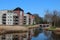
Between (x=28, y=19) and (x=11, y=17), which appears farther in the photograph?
(x=28, y=19)

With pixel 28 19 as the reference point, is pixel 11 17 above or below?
above

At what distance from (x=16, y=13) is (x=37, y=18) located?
4257 centimetres

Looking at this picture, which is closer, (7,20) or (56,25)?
(56,25)

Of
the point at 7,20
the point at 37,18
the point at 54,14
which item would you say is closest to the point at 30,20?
the point at 37,18

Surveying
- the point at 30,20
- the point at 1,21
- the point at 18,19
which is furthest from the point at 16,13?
the point at 30,20

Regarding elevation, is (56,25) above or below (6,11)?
below

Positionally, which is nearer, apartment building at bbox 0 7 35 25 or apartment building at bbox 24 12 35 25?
apartment building at bbox 0 7 35 25

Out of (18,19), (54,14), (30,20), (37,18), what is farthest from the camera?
(37,18)

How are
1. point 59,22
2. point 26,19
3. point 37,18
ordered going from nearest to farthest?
1. point 59,22
2. point 26,19
3. point 37,18

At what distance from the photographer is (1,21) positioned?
390 feet

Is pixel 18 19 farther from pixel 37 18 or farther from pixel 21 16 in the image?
pixel 37 18

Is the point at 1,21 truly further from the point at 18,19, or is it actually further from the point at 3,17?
the point at 18,19

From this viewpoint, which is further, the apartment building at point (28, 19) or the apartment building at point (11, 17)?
the apartment building at point (28, 19)

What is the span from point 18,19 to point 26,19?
1778 centimetres
